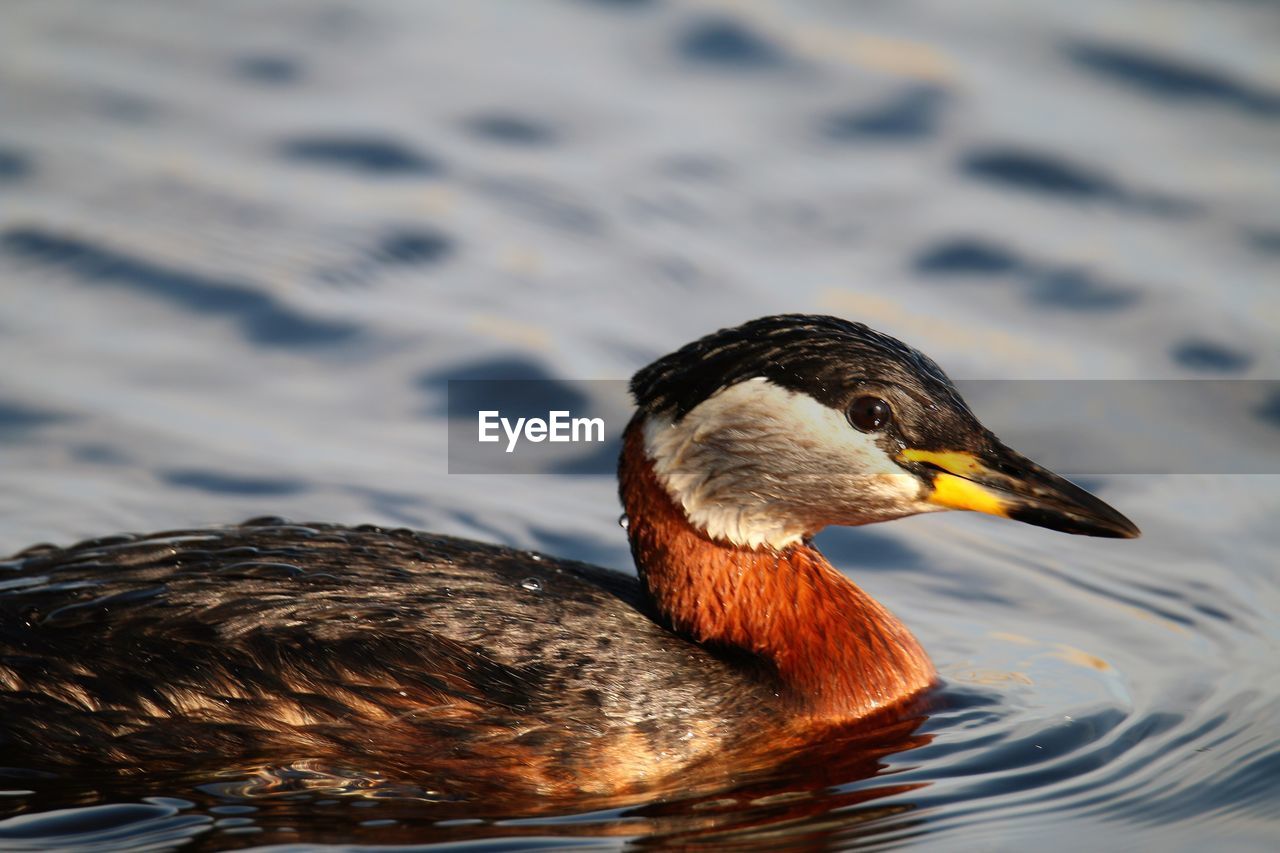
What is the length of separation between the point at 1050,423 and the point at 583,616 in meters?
4.41

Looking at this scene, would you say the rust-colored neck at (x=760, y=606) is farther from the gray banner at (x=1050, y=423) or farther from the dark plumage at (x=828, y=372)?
the gray banner at (x=1050, y=423)

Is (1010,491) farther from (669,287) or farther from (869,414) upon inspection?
(669,287)

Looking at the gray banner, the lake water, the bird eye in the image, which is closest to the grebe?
the bird eye

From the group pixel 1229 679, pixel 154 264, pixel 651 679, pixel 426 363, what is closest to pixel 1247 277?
pixel 1229 679

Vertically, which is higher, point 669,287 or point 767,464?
point 669,287

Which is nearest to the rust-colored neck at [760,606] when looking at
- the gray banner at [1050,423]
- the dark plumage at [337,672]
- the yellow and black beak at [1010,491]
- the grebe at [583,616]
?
the grebe at [583,616]

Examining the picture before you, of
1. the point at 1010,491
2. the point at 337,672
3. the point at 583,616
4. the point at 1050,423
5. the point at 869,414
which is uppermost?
the point at 1050,423

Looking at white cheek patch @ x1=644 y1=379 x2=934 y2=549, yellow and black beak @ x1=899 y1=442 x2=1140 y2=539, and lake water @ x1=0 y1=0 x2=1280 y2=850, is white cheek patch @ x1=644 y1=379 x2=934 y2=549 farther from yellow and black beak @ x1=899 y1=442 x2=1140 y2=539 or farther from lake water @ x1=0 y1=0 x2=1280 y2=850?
lake water @ x1=0 y1=0 x2=1280 y2=850

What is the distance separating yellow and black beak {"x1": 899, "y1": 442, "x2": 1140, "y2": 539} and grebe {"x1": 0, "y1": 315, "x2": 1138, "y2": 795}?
0.01m

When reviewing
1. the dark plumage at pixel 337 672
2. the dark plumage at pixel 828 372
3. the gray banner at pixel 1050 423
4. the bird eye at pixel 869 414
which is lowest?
the dark plumage at pixel 337 672

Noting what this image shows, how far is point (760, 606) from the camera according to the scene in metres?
8.00

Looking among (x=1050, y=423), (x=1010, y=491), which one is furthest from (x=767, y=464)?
(x=1050, y=423)

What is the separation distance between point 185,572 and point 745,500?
2.37 m

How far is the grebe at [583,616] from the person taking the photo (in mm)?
7227
